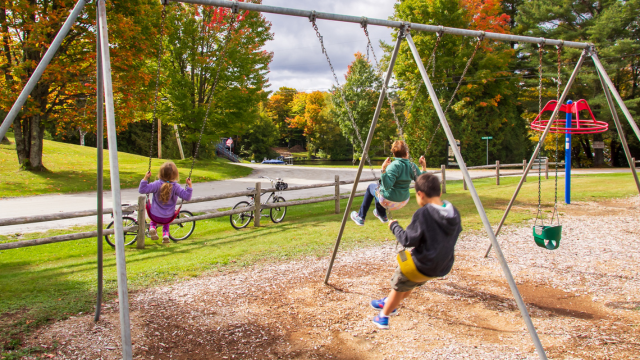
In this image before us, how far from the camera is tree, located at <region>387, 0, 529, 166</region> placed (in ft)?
83.5

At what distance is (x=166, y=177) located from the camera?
543 cm

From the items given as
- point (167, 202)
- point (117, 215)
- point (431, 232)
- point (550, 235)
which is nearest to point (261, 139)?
point (167, 202)

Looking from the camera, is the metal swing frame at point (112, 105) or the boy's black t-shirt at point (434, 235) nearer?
the metal swing frame at point (112, 105)

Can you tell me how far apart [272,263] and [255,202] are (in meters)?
3.90

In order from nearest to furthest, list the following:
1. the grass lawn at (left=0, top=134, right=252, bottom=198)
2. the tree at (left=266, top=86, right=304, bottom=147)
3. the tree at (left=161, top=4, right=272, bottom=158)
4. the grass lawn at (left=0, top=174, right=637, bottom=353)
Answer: the grass lawn at (left=0, top=174, right=637, bottom=353), the grass lawn at (left=0, top=134, right=252, bottom=198), the tree at (left=161, top=4, right=272, bottom=158), the tree at (left=266, top=86, right=304, bottom=147)

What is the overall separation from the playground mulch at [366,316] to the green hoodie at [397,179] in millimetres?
1343

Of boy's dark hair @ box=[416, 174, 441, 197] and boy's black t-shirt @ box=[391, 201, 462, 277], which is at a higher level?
boy's dark hair @ box=[416, 174, 441, 197]

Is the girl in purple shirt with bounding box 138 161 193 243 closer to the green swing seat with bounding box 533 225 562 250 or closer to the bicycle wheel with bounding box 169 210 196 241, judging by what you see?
the bicycle wheel with bounding box 169 210 196 241

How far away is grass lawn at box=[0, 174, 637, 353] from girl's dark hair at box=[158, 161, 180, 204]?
4.28 ft

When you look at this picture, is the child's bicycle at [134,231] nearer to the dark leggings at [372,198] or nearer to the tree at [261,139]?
the dark leggings at [372,198]

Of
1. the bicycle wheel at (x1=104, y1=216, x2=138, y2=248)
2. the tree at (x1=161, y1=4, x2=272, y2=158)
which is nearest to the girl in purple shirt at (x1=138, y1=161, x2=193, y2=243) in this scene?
the bicycle wheel at (x1=104, y1=216, x2=138, y2=248)

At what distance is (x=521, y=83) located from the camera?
3148cm

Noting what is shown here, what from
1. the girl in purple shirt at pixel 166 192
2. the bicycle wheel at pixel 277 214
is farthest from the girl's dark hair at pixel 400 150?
the bicycle wheel at pixel 277 214

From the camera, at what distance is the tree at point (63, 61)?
1468 centimetres
